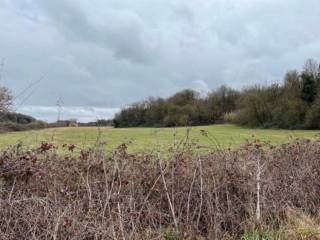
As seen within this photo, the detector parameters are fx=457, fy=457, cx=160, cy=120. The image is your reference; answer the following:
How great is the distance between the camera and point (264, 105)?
63.8m

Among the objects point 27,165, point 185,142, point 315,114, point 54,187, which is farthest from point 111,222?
point 315,114

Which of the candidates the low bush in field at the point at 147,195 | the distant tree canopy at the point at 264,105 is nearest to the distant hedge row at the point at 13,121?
the low bush in field at the point at 147,195

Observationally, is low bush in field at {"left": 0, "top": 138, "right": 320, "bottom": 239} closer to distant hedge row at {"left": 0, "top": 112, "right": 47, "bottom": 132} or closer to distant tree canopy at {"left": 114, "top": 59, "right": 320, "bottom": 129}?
distant hedge row at {"left": 0, "top": 112, "right": 47, "bottom": 132}

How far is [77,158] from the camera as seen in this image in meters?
7.16

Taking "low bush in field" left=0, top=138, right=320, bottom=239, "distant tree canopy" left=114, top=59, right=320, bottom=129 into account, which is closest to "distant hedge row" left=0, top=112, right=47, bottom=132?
"low bush in field" left=0, top=138, right=320, bottom=239

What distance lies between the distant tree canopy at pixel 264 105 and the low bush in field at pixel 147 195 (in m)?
41.6

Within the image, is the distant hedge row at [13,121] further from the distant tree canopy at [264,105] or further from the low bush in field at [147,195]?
the distant tree canopy at [264,105]

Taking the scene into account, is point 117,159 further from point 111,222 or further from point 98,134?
point 111,222

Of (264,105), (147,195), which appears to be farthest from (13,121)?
(264,105)

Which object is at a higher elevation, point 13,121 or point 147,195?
point 13,121

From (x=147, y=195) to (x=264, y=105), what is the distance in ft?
194

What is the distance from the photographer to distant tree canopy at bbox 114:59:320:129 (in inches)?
2192

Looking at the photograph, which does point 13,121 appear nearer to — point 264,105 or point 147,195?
point 147,195

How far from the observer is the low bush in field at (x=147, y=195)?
17.8ft
